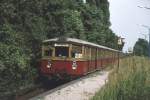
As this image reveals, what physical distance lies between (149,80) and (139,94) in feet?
4.36

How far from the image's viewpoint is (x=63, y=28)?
38.2 metres

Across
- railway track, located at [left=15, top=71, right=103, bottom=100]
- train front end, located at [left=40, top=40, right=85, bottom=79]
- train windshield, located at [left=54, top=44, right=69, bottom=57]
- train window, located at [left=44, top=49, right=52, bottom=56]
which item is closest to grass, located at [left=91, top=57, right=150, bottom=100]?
railway track, located at [left=15, top=71, right=103, bottom=100]

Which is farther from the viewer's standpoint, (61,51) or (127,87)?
(61,51)

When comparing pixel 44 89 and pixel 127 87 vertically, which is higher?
pixel 127 87

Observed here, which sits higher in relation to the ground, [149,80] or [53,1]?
[53,1]

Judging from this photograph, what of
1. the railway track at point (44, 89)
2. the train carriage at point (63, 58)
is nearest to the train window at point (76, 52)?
the train carriage at point (63, 58)

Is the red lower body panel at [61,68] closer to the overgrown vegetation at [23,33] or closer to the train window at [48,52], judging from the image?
the train window at [48,52]

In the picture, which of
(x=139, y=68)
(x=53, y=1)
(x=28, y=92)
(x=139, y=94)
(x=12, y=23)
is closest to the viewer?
(x=139, y=94)

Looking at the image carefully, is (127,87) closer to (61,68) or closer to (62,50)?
(61,68)

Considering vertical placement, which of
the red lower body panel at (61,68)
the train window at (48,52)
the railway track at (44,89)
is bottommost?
the railway track at (44,89)

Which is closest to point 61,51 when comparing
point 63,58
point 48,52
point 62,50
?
point 62,50

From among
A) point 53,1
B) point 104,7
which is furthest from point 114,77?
point 104,7

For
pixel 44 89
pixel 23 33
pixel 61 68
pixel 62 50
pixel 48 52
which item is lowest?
pixel 44 89

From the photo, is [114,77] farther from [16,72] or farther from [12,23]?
[12,23]
